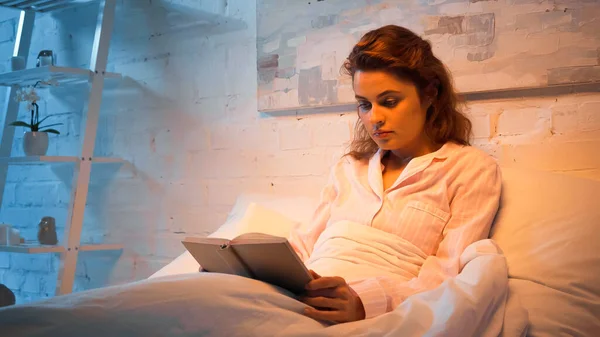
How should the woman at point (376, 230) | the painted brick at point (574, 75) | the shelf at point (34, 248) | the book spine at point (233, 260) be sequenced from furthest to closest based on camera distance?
1. the shelf at point (34, 248)
2. the painted brick at point (574, 75)
3. the book spine at point (233, 260)
4. the woman at point (376, 230)

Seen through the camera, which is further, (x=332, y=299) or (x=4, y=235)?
(x=4, y=235)

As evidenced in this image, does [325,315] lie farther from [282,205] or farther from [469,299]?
[282,205]

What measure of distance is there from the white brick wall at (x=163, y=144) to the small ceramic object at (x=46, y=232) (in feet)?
0.67

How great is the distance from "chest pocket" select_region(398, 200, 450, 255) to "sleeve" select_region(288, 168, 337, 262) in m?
0.26

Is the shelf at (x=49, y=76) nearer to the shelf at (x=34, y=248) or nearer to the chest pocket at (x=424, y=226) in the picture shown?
the shelf at (x=34, y=248)

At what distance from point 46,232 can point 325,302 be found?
1723 millimetres

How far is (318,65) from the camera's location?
2211 millimetres

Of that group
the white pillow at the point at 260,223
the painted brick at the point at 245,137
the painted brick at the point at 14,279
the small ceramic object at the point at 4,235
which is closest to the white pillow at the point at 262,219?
the white pillow at the point at 260,223

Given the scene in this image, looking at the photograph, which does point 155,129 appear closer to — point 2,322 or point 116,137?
point 116,137

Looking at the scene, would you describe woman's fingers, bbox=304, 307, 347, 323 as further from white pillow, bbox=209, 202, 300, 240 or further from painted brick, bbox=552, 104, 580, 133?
painted brick, bbox=552, 104, 580, 133

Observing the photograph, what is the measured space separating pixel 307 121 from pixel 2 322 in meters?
1.46

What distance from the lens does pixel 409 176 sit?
162 cm

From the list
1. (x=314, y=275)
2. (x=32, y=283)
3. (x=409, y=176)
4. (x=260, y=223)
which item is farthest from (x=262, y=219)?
(x=32, y=283)

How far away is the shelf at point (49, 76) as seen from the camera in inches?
97.8
